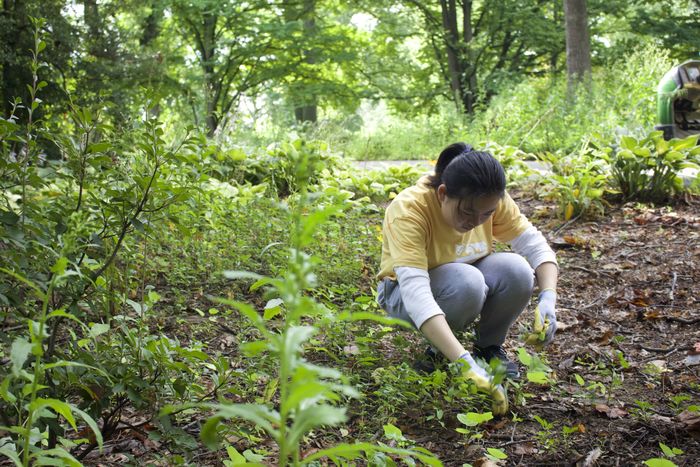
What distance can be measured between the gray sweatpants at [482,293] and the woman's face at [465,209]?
0.69 ft

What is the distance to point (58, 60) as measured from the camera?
19.2ft

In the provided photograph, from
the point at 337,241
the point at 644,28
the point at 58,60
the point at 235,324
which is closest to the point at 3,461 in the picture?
the point at 235,324

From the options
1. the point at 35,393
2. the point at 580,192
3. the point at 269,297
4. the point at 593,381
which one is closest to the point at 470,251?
the point at 593,381

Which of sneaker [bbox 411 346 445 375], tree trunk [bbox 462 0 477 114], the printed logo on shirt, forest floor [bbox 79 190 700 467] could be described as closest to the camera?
forest floor [bbox 79 190 700 467]

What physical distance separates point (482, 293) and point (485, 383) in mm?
508

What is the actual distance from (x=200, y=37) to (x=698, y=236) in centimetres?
1101

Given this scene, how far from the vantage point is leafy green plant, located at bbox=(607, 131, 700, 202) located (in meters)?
4.70

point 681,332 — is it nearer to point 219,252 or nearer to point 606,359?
point 606,359

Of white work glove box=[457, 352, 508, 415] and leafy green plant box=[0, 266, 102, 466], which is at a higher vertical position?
leafy green plant box=[0, 266, 102, 466]

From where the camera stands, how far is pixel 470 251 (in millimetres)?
2752

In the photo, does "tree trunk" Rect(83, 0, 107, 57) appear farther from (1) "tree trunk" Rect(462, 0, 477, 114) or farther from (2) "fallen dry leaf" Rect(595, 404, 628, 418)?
(1) "tree trunk" Rect(462, 0, 477, 114)

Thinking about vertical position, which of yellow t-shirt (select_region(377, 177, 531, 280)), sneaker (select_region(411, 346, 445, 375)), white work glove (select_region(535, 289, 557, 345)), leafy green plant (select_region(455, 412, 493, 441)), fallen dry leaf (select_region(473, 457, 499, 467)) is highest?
yellow t-shirt (select_region(377, 177, 531, 280))

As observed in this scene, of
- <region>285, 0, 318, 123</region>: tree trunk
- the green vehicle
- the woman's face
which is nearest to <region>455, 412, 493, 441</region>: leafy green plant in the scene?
the woman's face

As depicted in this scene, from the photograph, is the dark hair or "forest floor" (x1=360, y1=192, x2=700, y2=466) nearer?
"forest floor" (x1=360, y1=192, x2=700, y2=466)
